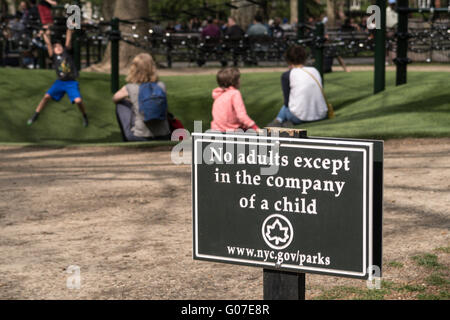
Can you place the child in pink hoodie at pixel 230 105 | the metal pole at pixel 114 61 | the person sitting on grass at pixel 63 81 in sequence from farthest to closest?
the metal pole at pixel 114 61, the person sitting on grass at pixel 63 81, the child in pink hoodie at pixel 230 105

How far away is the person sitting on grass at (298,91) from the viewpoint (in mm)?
11445

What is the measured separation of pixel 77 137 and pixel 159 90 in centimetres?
306

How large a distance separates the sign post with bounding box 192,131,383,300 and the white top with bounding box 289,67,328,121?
801 centimetres

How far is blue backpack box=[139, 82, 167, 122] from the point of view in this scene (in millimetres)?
10219

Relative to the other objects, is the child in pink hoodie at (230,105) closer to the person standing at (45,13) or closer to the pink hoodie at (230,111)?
the pink hoodie at (230,111)

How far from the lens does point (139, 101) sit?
10.3 meters

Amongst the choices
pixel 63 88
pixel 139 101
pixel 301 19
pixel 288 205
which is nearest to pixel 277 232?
pixel 288 205

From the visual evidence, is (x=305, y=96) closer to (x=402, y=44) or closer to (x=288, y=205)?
(x=402, y=44)

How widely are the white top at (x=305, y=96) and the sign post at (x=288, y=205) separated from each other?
8014 mm

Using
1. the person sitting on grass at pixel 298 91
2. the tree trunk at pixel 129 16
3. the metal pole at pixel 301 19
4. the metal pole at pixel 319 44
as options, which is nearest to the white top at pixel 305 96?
the person sitting on grass at pixel 298 91

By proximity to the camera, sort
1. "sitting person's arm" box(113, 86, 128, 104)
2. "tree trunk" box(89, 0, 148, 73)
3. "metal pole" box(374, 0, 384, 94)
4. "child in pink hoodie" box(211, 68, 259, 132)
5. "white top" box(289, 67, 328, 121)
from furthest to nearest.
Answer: "tree trunk" box(89, 0, 148, 73)
"metal pole" box(374, 0, 384, 94)
"white top" box(289, 67, 328, 121)
"sitting person's arm" box(113, 86, 128, 104)
"child in pink hoodie" box(211, 68, 259, 132)

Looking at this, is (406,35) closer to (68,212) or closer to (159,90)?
(159,90)

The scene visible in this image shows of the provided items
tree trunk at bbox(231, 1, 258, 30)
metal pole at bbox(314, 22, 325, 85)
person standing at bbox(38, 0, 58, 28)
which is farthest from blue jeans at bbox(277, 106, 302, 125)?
tree trunk at bbox(231, 1, 258, 30)

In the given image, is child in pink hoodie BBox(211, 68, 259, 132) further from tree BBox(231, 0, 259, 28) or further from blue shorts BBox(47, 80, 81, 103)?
tree BBox(231, 0, 259, 28)
